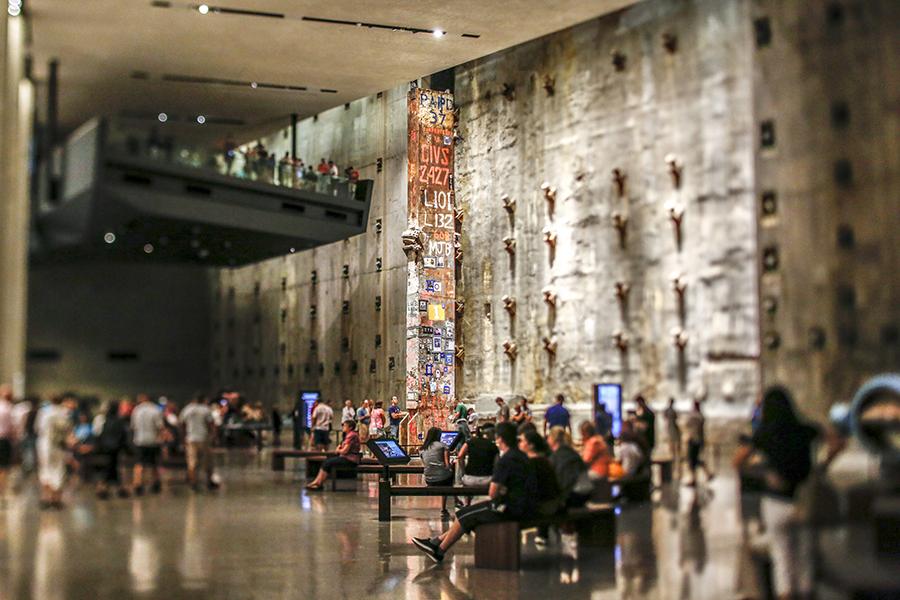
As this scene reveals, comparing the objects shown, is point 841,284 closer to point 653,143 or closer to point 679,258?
point 679,258

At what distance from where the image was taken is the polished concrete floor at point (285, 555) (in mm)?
7066

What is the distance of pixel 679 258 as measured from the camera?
8344 millimetres

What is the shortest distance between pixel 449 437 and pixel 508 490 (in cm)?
303

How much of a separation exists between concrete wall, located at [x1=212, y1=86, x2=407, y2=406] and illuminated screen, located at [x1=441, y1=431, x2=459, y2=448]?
5.60ft

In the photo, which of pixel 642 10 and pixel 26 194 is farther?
pixel 642 10

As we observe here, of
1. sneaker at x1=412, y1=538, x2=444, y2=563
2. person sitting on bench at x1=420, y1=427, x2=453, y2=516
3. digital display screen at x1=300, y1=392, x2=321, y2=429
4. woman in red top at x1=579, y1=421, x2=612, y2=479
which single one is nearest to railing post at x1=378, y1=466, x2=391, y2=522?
person sitting on bench at x1=420, y1=427, x2=453, y2=516

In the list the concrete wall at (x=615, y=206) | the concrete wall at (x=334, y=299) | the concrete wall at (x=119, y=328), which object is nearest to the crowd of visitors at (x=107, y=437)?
the concrete wall at (x=119, y=328)

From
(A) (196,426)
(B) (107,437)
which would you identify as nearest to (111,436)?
(B) (107,437)

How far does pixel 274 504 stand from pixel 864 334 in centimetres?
892

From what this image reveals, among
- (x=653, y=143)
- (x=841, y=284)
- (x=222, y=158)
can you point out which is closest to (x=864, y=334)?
(x=841, y=284)

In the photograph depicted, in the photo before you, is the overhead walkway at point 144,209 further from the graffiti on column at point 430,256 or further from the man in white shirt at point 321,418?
the graffiti on column at point 430,256

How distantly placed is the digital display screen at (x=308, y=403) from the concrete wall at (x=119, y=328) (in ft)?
7.43

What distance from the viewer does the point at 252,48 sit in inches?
329

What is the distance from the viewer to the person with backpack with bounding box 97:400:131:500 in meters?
5.98
